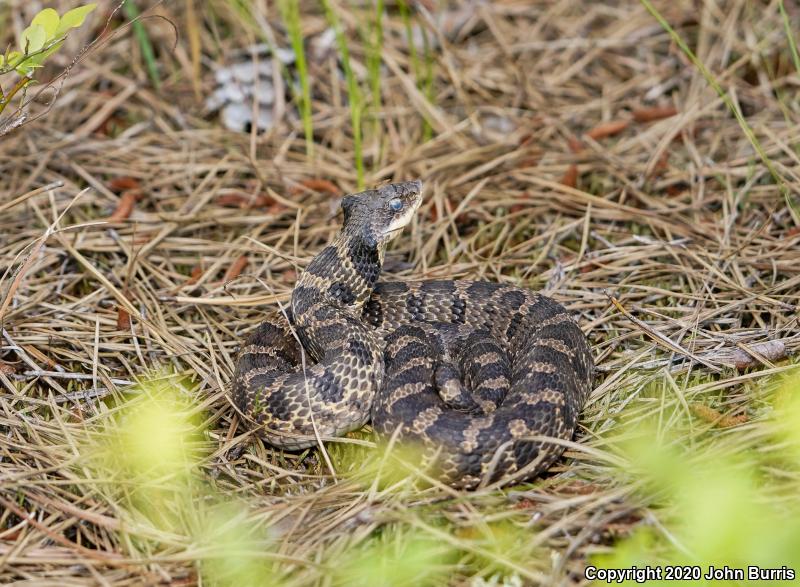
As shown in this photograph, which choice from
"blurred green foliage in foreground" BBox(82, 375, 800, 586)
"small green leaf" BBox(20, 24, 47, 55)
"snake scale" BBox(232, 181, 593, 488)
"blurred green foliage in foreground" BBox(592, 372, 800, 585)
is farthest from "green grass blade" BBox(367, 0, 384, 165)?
"blurred green foliage in foreground" BBox(592, 372, 800, 585)

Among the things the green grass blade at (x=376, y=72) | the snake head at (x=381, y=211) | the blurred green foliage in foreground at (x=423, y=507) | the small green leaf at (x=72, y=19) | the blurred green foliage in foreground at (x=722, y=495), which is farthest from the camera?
the green grass blade at (x=376, y=72)

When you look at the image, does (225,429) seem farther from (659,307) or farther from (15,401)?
(659,307)

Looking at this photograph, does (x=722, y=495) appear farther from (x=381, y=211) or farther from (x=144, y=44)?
(x=144, y=44)

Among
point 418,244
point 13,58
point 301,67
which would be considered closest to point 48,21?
point 13,58

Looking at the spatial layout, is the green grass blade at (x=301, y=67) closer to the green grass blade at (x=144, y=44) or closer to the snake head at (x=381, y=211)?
the green grass blade at (x=144, y=44)

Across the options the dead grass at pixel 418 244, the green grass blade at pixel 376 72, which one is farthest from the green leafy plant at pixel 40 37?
the green grass blade at pixel 376 72

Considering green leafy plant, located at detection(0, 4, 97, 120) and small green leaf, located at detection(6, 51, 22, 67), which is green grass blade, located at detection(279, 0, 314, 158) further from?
small green leaf, located at detection(6, 51, 22, 67)

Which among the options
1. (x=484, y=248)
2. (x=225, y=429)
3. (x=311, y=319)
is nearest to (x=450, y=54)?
(x=484, y=248)
